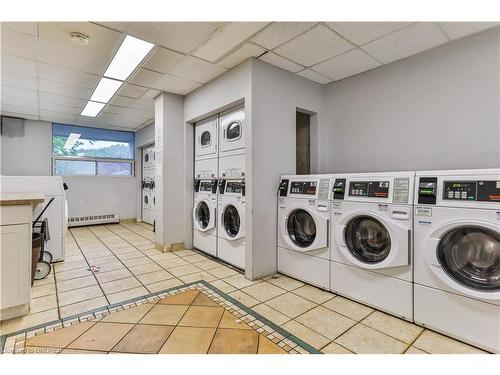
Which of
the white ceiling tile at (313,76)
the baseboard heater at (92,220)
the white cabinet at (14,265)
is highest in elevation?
the white ceiling tile at (313,76)

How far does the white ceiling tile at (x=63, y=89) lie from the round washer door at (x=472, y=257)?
15.8ft

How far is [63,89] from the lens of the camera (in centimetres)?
385

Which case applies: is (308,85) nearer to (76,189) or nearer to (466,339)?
(466,339)

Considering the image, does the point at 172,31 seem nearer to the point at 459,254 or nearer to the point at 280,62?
the point at 280,62

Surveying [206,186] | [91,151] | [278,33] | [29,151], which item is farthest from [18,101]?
[278,33]

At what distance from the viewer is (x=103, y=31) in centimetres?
238

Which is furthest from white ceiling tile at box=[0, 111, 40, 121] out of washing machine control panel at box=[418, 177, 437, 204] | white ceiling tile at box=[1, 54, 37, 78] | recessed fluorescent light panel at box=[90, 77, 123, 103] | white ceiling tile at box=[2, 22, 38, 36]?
washing machine control panel at box=[418, 177, 437, 204]

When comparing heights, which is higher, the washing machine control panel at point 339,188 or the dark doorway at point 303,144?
the dark doorway at point 303,144

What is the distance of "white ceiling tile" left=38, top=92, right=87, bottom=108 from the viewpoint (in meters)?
4.16

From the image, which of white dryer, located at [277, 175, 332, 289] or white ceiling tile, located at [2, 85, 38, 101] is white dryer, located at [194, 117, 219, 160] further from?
white ceiling tile, located at [2, 85, 38, 101]

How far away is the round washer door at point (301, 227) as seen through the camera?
2.77 m

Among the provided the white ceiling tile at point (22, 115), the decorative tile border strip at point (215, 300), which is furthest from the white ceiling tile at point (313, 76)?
the white ceiling tile at point (22, 115)

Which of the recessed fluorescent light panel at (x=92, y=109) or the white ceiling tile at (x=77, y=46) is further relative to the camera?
the recessed fluorescent light panel at (x=92, y=109)

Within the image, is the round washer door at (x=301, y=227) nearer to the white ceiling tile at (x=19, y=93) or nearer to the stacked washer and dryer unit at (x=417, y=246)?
the stacked washer and dryer unit at (x=417, y=246)
